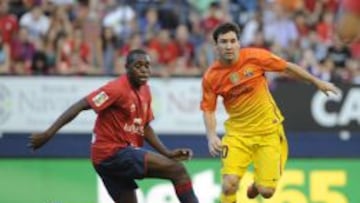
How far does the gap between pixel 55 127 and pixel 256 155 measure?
2.26 metres

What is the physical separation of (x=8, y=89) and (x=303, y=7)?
213 inches

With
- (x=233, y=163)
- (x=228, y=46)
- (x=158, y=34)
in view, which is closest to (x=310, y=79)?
(x=228, y=46)

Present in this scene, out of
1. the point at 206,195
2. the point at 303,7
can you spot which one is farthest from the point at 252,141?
the point at 303,7

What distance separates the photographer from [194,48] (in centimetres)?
1486

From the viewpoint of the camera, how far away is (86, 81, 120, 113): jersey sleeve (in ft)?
27.6

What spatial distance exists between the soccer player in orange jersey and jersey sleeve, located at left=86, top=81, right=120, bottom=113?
1.04 metres

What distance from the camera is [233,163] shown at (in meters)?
9.38

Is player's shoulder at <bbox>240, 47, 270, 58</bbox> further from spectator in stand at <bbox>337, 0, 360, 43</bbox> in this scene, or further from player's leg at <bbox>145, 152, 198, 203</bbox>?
spectator in stand at <bbox>337, 0, 360, 43</bbox>

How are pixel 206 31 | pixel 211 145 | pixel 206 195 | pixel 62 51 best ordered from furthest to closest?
pixel 206 31, pixel 62 51, pixel 206 195, pixel 211 145

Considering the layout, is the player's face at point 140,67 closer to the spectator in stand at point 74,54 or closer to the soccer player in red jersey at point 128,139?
the soccer player in red jersey at point 128,139

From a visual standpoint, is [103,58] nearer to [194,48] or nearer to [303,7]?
[194,48]

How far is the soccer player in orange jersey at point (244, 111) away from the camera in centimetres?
913

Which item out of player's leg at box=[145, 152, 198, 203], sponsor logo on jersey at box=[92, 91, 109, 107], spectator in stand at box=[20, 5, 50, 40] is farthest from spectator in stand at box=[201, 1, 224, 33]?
player's leg at box=[145, 152, 198, 203]

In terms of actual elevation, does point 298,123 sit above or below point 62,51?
below
